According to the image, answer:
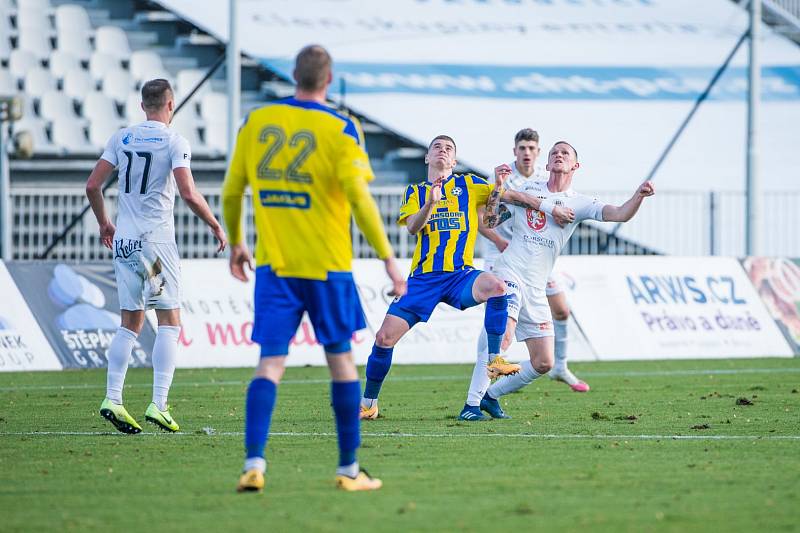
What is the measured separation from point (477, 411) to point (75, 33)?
19.1 meters

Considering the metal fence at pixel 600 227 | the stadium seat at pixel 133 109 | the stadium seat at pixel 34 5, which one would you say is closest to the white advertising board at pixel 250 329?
the metal fence at pixel 600 227

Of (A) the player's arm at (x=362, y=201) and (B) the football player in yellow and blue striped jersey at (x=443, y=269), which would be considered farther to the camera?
(B) the football player in yellow and blue striped jersey at (x=443, y=269)

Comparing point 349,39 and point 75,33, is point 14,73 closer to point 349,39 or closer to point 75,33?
point 75,33

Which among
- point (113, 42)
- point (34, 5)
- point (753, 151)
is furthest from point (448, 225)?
point (34, 5)

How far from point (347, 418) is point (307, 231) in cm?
94

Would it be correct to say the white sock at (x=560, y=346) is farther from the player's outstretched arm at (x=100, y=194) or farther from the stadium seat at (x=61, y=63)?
the stadium seat at (x=61, y=63)

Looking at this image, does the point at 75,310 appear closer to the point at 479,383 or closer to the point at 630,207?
the point at 479,383

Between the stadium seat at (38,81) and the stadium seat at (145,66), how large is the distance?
1.57 meters

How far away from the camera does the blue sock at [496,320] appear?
34.4 feet

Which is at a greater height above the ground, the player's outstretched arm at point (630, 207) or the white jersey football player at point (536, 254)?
the player's outstretched arm at point (630, 207)

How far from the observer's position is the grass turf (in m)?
5.91

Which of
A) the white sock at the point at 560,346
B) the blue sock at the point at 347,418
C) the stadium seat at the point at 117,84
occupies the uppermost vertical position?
the blue sock at the point at 347,418

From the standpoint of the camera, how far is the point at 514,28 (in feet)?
104

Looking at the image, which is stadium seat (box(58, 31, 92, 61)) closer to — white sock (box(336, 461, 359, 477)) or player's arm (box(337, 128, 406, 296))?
player's arm (box(337, 128, 406, 296))
